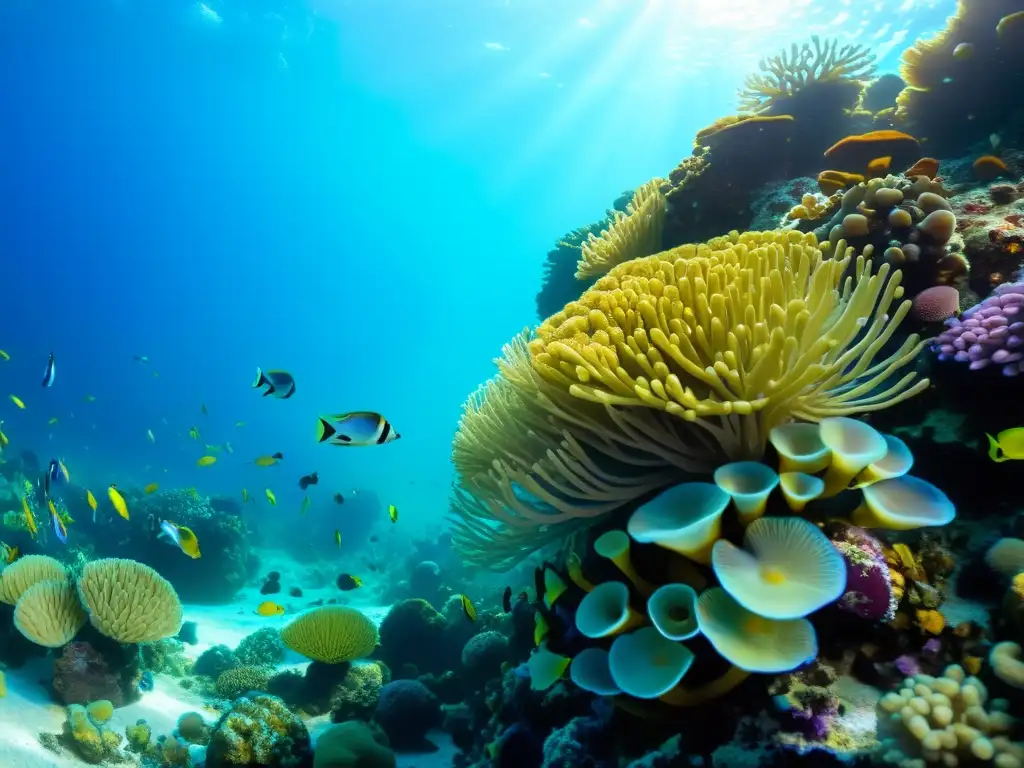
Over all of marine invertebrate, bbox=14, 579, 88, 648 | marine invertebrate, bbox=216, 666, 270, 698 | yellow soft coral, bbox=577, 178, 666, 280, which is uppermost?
yellow soft coral, bbox=577, 178, 666, 280

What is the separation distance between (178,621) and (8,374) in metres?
83.0

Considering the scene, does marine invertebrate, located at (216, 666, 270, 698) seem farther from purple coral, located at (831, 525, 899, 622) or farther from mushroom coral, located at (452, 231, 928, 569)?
purple coral, located at (831, 525, 899, 622)

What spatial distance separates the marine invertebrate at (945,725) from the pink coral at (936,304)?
2372mm

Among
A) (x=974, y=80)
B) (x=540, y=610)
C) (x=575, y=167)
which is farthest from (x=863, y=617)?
(x=575, y=167)

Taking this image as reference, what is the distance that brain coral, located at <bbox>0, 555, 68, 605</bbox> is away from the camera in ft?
18.7

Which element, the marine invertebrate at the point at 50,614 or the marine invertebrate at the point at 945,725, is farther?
the marine invertebrate at the point at 50,614

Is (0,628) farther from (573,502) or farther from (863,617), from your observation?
(863,617)

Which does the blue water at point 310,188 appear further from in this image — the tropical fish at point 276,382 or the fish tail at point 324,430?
the fish tail at point 324,430

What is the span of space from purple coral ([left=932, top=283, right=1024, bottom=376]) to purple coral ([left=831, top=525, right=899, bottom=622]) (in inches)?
55.5

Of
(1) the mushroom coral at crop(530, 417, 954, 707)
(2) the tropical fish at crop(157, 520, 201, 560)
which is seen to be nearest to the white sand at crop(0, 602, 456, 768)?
(2) the tropical fish at crop(157, 520, 201, 560)

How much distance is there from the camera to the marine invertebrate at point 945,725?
1.63 meters

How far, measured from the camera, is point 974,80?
661cm

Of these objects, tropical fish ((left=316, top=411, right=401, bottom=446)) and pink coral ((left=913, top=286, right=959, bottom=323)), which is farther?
tropical fish ((left=316, top=411, right=401, bottom=446))

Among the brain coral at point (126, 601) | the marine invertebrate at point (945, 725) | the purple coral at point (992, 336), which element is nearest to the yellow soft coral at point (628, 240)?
the purple coral at point (992, 336)
